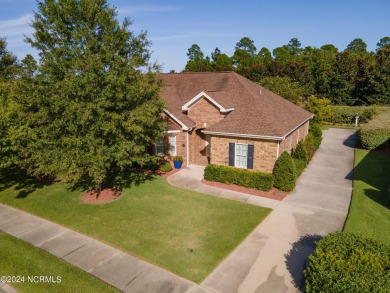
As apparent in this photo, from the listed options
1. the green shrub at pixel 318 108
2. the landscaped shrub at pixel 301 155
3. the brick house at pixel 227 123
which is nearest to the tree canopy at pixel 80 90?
the brick house at pixel 227 123

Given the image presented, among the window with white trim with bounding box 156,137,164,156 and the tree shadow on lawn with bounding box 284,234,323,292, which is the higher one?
the window with white trim with bounding box 156,137,164,156

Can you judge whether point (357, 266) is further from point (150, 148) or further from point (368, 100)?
point (368, 100)

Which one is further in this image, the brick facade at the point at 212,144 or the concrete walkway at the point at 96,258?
the brick facade at the point at 212,144

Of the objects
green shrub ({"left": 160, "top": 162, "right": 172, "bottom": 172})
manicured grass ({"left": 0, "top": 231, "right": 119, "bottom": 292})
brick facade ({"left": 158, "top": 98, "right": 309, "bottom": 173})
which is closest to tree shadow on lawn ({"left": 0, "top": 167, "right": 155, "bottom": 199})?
green shrub ({"left": 160, "top": 162, "right": 172, "bottom": 172})

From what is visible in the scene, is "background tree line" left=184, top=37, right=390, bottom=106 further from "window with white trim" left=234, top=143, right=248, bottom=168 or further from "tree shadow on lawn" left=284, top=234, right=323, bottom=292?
"tree shadow on lawn" left=284, top=234, right=323, bottom=292

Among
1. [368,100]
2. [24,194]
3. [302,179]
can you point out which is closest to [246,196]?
[302,179]

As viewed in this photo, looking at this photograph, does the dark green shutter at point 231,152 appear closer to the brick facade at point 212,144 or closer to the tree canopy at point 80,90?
the brick facade at point 212,144
